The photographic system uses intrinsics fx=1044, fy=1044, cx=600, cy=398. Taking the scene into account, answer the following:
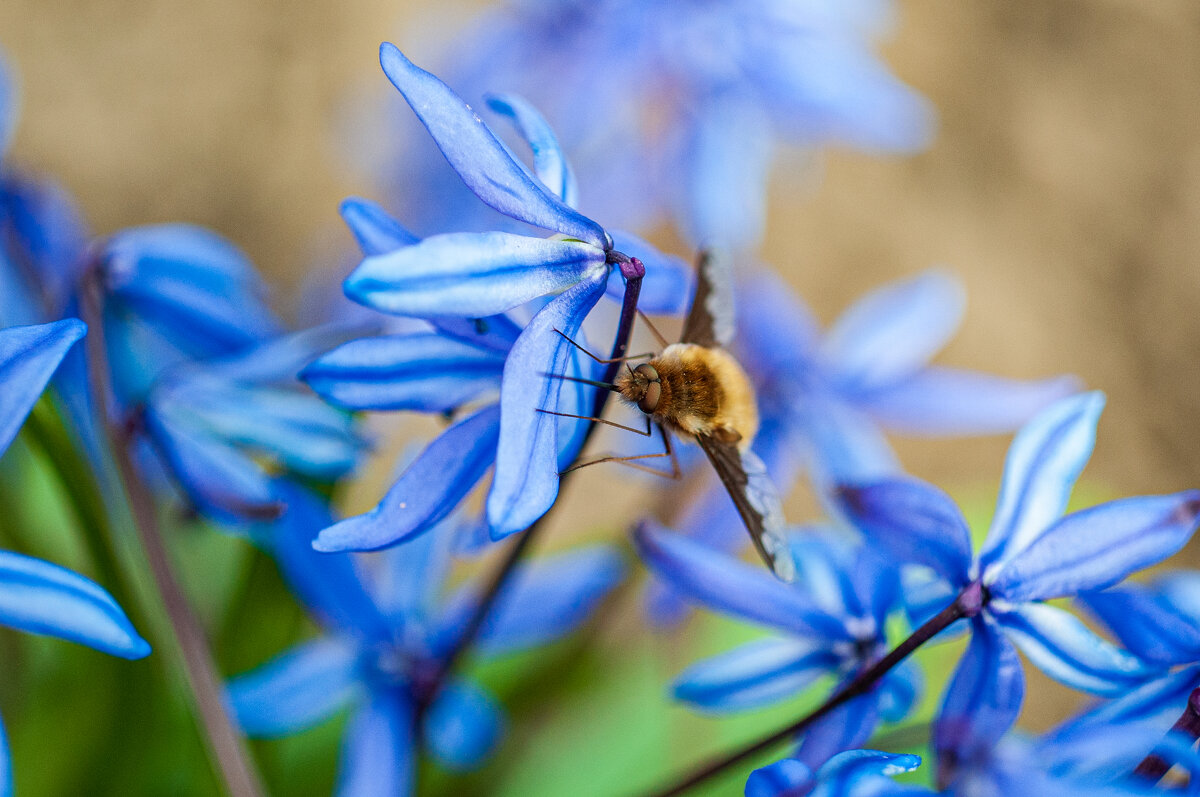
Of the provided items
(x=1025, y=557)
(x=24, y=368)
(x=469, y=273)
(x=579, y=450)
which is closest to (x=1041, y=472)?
(x=1025, y=557)

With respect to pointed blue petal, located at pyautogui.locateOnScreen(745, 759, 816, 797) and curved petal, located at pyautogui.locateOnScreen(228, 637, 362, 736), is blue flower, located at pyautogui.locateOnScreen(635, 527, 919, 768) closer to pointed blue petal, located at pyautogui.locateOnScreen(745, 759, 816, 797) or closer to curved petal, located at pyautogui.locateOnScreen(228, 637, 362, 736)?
pointed blue petal, located at pyautogui.locateOnScreen(745, 759, 816, 797)

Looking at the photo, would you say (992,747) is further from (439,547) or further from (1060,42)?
(1060,42)

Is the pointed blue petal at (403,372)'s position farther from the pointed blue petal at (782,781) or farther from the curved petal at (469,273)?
the pointed blue petal at (782,781)

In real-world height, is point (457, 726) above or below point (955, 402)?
below

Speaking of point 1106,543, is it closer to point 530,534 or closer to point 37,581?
point 530,534

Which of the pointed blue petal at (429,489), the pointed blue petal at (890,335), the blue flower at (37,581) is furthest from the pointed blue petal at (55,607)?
the pointed blue petal at (890,335)

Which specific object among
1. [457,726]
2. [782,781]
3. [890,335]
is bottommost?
[457,726]
